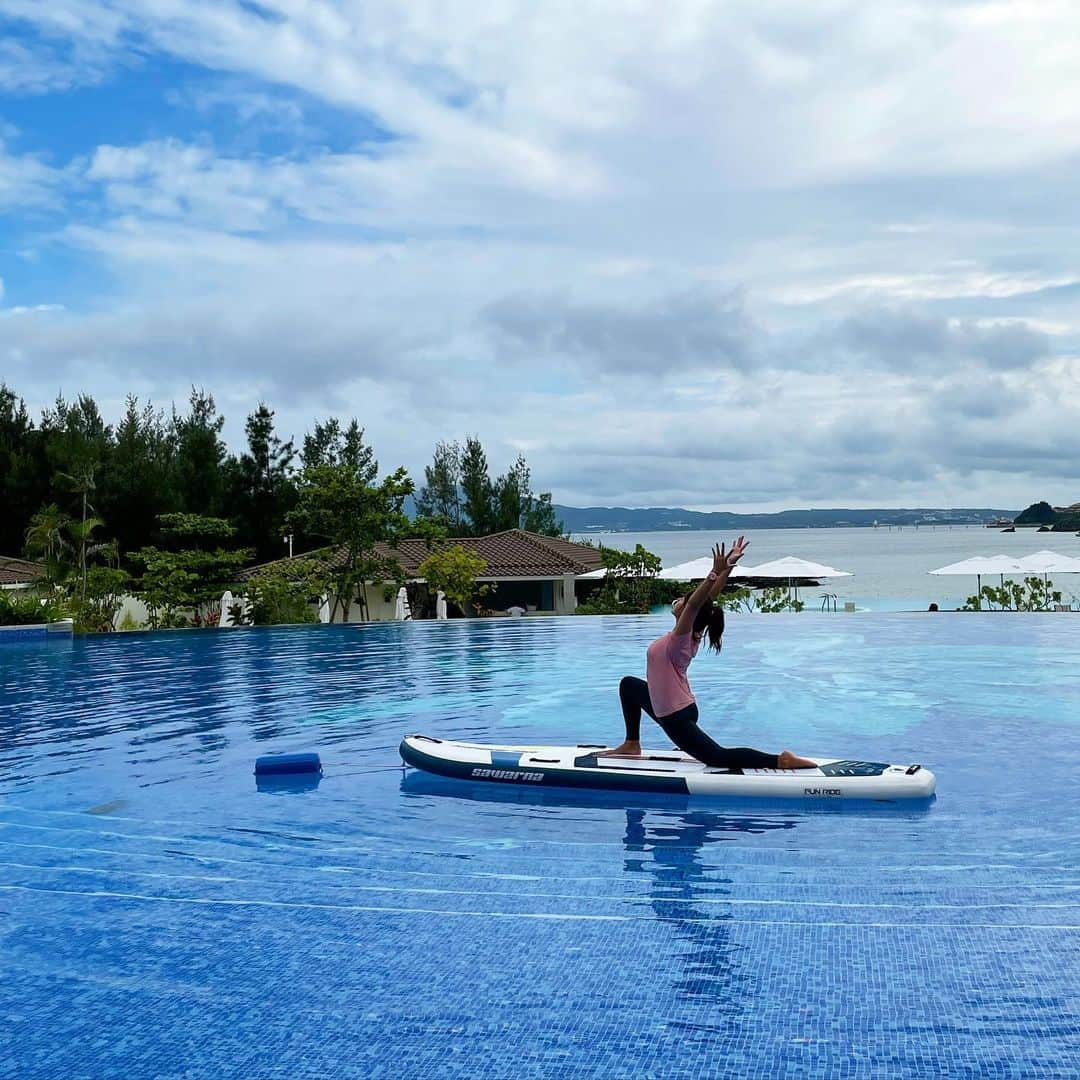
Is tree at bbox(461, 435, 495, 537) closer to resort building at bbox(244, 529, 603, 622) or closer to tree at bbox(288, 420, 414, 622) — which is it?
resort building at bbox(244, 529, 603, 622)

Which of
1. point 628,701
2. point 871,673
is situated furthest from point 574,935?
point 871,673

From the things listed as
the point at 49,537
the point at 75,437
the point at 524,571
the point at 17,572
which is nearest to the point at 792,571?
the point at 524,571

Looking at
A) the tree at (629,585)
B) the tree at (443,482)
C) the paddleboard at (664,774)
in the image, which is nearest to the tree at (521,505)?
the tree at (443,482)

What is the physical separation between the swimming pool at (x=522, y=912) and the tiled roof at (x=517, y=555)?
27.2m

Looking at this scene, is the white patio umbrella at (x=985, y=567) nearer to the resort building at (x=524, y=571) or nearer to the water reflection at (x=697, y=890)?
the resort building at (x=524, y=571)

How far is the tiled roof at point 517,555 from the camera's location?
40562mm

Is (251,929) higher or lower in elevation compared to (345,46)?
lower

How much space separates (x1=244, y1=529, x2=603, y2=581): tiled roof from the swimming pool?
27203mm

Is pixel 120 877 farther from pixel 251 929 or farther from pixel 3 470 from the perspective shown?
pixel 3 470

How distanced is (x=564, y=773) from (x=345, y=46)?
1554 centimetres

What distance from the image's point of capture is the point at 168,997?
5.19m

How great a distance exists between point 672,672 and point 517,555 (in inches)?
1334

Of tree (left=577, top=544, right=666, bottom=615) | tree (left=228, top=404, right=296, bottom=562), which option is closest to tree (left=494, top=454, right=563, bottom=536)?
tree (left=228, top=404, right=296, bottom=562)

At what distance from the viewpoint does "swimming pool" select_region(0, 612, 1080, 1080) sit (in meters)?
4.63
